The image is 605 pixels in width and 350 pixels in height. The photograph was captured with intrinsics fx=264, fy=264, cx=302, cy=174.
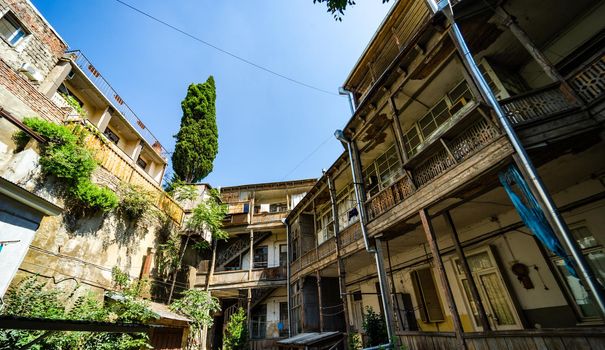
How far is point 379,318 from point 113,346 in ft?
31.3

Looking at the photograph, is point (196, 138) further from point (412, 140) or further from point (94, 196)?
point (412, 140)

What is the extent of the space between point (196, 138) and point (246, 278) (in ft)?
41.0

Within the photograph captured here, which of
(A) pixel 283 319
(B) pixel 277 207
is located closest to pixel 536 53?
(A) pixel 283 319

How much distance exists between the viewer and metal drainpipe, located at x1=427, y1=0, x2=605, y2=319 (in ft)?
13.5

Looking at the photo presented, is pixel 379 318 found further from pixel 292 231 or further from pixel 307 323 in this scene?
pixel 292 231

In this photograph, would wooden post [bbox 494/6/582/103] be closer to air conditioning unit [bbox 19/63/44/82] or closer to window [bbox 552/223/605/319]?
window [bbox 552/223/605/319]

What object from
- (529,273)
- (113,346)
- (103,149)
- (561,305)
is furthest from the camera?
(103,149)

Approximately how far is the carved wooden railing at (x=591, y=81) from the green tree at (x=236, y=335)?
54.4 feet

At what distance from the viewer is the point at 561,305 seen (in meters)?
6.67

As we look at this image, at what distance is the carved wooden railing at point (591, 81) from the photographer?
5.13m

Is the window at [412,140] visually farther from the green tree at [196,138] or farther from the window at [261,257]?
the green tree at [196,138]

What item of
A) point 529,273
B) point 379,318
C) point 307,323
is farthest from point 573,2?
point 307,323

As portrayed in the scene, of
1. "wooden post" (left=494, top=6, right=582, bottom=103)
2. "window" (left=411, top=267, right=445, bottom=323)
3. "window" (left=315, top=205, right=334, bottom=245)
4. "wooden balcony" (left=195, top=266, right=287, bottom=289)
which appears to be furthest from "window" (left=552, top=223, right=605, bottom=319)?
"wooden balcony" (left=195, top=266, right=287, bottom=289)

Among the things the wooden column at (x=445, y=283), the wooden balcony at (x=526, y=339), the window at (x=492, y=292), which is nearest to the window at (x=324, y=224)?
the window at (x=492, y=292)
